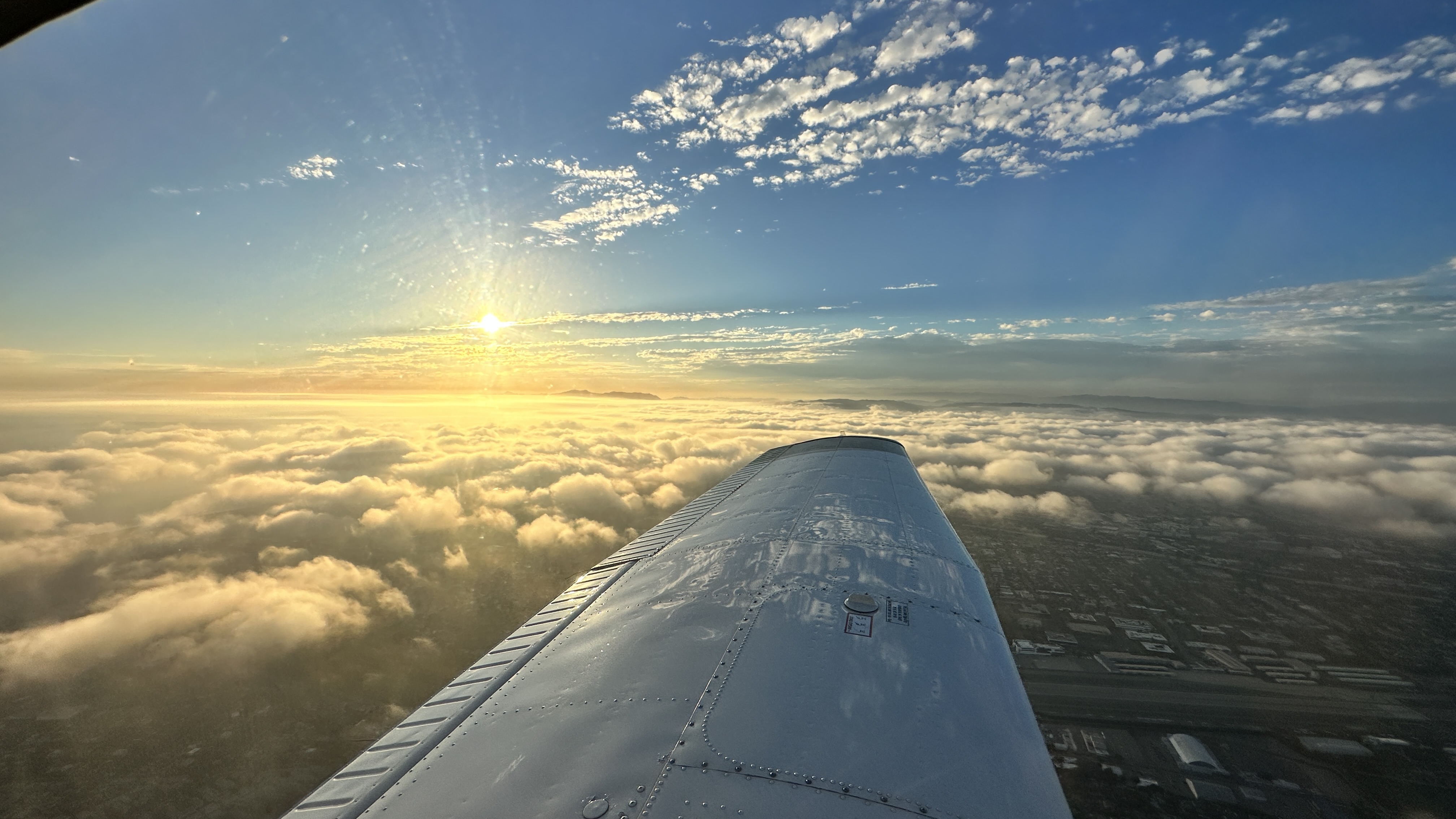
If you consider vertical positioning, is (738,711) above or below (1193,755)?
above

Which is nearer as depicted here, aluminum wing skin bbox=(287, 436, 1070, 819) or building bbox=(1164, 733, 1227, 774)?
aluminum wing skin bbox=(287, 436, 1070, 819)

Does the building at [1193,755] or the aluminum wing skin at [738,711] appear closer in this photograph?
the aluminum wing skin at [738,711]

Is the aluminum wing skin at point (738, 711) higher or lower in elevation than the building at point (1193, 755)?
higher

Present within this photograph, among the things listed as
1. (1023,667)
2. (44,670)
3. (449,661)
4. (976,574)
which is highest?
(976,574)

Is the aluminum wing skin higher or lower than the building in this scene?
higher

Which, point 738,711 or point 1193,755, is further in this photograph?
point 1193,755

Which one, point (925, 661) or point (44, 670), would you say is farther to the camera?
point (44, 670)

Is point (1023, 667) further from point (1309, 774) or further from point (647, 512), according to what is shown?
point (647, 512)

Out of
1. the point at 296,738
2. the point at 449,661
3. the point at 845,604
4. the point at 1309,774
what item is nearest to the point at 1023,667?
the point at 1309,774
